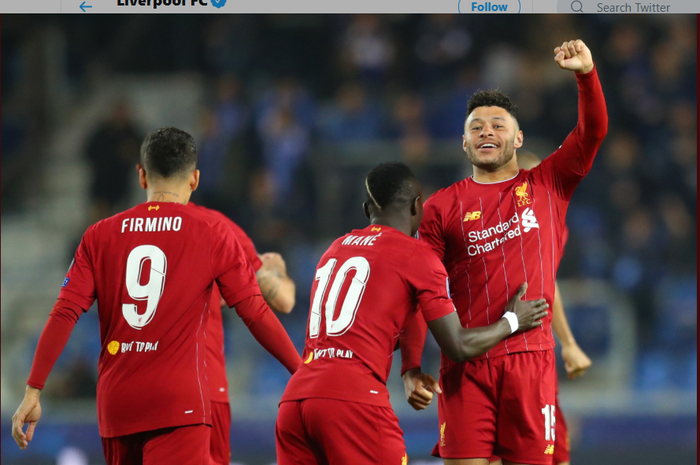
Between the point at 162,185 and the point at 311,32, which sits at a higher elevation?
the point at 311,32

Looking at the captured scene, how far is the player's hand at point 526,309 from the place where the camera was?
416cm

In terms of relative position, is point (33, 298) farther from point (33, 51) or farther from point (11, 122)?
point (33, 51)

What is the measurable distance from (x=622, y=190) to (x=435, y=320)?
287 inches

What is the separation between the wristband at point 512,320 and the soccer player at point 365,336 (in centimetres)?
8

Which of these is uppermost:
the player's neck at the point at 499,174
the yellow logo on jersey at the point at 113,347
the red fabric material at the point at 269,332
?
the player's neck at the point at 499,174

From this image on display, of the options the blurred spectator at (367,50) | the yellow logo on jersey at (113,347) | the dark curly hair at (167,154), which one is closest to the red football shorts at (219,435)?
the yellow logo on jersey at (113,347)

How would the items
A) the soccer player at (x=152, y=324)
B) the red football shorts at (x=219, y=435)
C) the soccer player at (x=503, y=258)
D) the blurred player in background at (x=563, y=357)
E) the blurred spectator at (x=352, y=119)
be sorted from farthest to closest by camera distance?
1. the blurred spectator at (x=352, y=119)
2. the blurred player in background at (x=563, y=357)
3. the red football shorts at (x=219, y=435)
4. the soccer player at (x=503, y=258)
5. the soccer player at (x=152, y=324)

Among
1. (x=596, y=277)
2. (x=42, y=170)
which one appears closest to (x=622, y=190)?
(x=596, y=277)

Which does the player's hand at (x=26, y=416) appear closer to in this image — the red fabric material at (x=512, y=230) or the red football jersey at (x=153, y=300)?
the red football jersey at (x=153, y=300)

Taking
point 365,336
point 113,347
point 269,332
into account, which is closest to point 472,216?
point 365,336

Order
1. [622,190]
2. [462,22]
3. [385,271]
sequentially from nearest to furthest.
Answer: [385,271] < [622,190] < [462,22]

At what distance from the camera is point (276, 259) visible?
5598 millimetres

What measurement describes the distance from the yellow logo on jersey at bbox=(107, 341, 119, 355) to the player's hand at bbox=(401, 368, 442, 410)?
57.3 inches

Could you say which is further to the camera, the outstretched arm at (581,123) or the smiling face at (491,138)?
the smiling face at (491,138)
